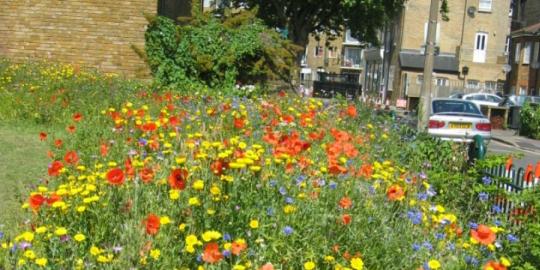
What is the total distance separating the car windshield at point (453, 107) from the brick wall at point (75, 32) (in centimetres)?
856

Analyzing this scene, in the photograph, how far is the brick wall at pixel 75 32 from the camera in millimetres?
16875

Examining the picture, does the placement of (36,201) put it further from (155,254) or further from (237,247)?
(237,247)

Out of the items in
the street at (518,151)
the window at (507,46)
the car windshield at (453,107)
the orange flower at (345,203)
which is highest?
the window at (507,46)

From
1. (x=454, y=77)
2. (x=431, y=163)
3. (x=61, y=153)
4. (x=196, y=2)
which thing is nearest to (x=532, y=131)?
(x=196, y=2)

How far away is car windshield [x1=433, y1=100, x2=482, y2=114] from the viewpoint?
18688mm

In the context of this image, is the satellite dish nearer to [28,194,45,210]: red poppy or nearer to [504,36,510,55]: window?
[504,36,510,55]: window

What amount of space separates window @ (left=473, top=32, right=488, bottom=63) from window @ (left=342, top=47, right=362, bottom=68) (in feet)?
127

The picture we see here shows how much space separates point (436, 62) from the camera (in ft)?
180

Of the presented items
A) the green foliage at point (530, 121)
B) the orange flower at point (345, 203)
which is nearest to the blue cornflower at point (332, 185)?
the orange flower at point (345, 203)

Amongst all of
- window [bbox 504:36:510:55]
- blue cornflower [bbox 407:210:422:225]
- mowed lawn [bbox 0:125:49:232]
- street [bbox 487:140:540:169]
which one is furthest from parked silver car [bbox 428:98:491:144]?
window [bbox 504:36:510:55]

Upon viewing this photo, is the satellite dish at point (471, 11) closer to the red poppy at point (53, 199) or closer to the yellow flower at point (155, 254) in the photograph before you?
the red poppy at point (53, 199)

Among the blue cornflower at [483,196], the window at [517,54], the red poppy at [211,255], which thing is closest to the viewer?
the red poppy at [211,255]

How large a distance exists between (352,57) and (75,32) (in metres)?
80.2

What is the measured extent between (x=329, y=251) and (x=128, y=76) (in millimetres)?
13921
